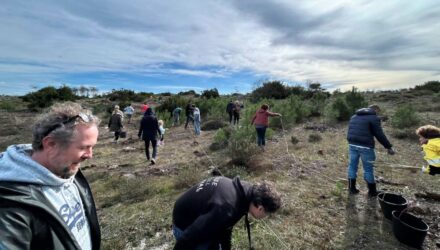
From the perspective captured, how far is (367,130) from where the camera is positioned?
475cm

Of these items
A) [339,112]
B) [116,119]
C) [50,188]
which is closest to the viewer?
[50,188]

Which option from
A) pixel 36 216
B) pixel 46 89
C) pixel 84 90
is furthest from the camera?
pixel 84 90

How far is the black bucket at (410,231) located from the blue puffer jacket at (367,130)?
4.50 ft

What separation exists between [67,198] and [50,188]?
0.57 feet

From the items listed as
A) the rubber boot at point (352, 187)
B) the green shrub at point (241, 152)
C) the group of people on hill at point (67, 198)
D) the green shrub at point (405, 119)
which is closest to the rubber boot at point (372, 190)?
the rubber boot at point (352, 187)

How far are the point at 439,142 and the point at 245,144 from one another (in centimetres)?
427

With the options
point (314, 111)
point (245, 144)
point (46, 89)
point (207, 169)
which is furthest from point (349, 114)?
point (46, 89)

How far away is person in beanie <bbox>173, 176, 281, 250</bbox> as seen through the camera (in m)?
1.87

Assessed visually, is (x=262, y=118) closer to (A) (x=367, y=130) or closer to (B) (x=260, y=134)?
(B) (x=260, y=134)

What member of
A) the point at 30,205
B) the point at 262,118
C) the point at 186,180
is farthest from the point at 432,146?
the point at 262,118

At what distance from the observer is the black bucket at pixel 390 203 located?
3.98m

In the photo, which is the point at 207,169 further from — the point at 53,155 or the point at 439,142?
the point at 53,155

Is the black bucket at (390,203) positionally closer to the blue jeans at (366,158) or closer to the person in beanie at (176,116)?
the blue jeans at (366,158)

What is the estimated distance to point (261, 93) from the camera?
26.9 meters
